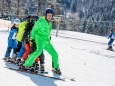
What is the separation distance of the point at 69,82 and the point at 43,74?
2.63ft

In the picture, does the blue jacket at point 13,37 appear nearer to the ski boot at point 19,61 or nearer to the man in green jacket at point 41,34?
the ski boot at point 19,61

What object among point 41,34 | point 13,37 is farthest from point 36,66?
point 13,37

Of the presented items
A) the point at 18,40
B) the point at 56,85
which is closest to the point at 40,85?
the point at 56,85

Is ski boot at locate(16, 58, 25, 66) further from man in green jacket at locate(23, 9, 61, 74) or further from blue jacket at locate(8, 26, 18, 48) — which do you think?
blue jacket at locate(8, 26, 18, 48)

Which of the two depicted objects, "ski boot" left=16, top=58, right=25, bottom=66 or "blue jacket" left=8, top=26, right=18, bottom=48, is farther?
"blue jacket" left=8, top=26, right=18, bottom=48

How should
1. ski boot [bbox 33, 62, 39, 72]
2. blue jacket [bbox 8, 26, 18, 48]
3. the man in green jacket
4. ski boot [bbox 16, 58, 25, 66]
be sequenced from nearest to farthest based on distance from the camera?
the man in green jacket → ski boot [bbox 33, 62, 39, 72] → ski boot [bbox 16, 58, 25, 66] → blue jacket [bbox 8, 26, 18, 48]

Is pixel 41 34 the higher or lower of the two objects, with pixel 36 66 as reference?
higher

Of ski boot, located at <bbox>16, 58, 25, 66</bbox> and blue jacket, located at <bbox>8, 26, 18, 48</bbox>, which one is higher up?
blue jacket, located at <bbox>8, 26, 18, 48</bbox>

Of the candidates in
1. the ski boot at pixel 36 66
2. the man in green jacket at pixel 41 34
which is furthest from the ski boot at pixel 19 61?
the man in green jacket at pixel 41 34

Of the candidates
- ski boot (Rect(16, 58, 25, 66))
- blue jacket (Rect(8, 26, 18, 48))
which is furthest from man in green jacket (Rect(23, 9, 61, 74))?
blue jacket (Rect(8, 26, 18, 48))

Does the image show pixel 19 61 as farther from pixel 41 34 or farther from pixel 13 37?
pixel 41 34

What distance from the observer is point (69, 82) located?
788 cm

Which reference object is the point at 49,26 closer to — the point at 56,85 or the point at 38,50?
the point at 38,50

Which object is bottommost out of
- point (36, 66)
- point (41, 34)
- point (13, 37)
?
point (36, 66)
